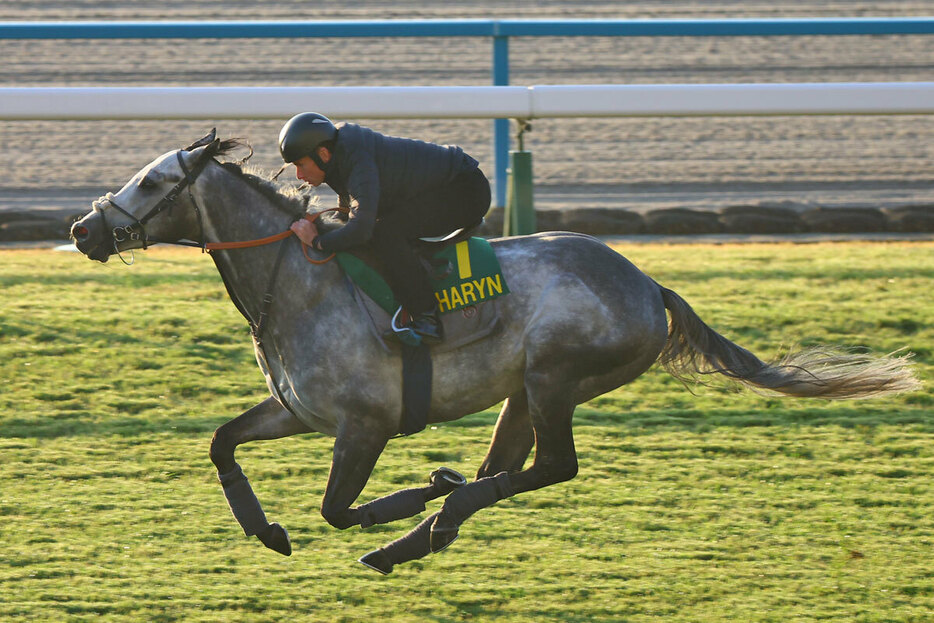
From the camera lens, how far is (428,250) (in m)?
4.50

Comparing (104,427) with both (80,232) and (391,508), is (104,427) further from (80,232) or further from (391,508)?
(391,508)

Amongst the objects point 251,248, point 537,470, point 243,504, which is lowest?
point 243,504

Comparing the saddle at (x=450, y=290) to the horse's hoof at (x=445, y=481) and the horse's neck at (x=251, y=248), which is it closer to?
the horse's neck at (x=251, y=248)

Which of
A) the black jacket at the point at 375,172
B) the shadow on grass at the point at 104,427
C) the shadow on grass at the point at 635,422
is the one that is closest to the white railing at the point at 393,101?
the shadow on grass at the point at 635,422

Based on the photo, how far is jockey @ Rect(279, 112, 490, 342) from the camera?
4180mm

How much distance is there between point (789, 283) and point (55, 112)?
4.94 m

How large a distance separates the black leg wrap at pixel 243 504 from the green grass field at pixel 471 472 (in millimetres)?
233

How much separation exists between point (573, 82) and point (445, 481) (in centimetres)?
994

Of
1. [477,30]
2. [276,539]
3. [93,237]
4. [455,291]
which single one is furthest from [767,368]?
[477,30]

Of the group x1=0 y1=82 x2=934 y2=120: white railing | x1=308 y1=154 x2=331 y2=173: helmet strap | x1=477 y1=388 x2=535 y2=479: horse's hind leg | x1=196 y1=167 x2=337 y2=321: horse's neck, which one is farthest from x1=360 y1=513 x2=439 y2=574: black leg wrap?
x1=0 y1=82 x2=934 y2=120: white railing

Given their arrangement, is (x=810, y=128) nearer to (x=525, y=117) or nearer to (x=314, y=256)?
(x=525, y=117)

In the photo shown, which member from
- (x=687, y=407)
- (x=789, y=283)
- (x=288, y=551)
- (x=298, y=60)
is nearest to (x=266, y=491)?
(x=288, y=551)

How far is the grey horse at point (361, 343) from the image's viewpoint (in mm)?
4320

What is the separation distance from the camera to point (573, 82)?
1387cm
